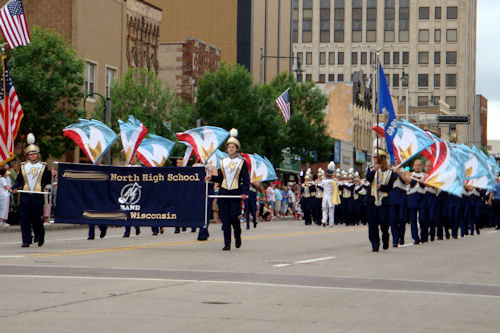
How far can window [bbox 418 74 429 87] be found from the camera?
493 ft

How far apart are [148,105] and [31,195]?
90.7 ft

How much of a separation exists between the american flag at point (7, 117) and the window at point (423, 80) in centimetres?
12390

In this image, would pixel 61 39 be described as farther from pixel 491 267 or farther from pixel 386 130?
pixel 491 267

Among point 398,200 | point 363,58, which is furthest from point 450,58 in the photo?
point 398,200

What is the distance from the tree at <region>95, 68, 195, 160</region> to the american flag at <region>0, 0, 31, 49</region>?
14952 mm

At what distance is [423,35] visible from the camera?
490 feet

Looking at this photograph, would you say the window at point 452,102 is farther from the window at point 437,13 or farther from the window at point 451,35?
the window at point 437,13

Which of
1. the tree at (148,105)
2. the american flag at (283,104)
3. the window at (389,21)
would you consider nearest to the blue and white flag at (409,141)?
the tree at (148,105)

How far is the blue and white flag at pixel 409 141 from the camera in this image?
77.8 feet

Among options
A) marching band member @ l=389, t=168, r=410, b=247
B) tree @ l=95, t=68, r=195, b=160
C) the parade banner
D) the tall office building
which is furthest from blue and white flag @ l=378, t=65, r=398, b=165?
the tall office building

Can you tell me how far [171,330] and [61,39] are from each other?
109 ft

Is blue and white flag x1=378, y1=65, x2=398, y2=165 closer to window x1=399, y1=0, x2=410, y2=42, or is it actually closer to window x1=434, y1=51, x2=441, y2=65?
window x1=399, y1=0, x2=410, y2=42

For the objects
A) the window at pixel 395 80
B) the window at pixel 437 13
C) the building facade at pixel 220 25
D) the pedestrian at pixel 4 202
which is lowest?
the pedestrian at pixel 4 202

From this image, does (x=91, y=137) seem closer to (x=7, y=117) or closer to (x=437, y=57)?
(x=7, y=117)
